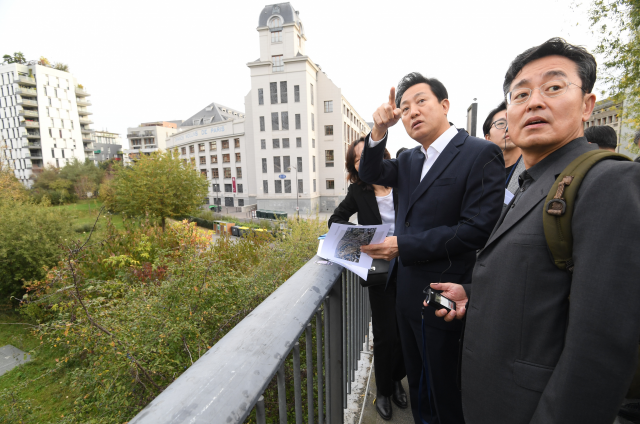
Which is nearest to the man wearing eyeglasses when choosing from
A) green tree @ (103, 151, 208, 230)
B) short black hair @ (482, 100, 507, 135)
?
short black hair @ (482, 100, 507, 135)

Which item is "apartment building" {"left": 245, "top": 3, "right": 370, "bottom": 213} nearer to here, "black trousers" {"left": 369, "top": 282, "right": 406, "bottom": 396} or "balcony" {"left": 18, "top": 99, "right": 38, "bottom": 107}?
"black trousers" {"left": 369, "top": 282, "right": 406, "bottom": 396}

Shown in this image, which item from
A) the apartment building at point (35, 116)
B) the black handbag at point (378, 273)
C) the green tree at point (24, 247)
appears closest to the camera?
the black handbag at point (378, 273)

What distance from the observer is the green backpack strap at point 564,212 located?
33.3 inches

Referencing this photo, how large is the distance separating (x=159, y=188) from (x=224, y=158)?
84.1 ft

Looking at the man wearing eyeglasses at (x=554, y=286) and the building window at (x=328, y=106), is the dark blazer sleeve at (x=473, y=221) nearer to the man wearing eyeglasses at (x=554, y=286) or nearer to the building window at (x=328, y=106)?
the man wearing eyeglasses at (x=554, y=286)

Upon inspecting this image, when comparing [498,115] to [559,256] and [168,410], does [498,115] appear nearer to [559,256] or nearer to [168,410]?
[559,256]

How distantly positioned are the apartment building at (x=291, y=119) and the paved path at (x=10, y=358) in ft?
89.6

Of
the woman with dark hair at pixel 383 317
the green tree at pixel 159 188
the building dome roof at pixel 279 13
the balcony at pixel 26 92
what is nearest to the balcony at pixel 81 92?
the balcony at pixel 26 92

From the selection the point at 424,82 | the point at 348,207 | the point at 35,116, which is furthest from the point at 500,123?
the point at 35,116

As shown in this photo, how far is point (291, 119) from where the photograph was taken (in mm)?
36375

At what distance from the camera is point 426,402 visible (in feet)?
6.24

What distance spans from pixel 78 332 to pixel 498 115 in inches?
193

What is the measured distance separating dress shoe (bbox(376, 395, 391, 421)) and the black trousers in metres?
0.03

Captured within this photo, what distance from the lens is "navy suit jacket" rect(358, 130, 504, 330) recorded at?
1.58 meters
